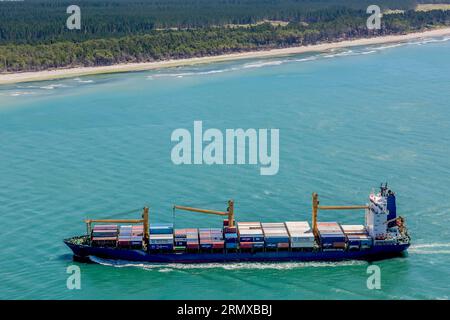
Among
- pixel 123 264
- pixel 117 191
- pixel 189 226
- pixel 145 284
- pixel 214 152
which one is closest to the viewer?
pixel 145 284

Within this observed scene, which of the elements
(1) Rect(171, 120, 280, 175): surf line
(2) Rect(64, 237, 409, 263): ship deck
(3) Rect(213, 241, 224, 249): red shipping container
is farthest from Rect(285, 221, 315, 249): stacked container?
(1) Rect(171, 120, 280, 175): surf line

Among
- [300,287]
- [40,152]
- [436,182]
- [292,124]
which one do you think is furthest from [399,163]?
[40,152]

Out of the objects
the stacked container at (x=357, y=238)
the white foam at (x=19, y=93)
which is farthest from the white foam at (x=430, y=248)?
the white foam at (x=19, y=93)

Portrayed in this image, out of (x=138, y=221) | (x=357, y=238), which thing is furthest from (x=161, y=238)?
(x=357, y=238)

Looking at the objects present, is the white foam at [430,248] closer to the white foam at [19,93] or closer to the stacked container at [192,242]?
the stacked container at [192,242]

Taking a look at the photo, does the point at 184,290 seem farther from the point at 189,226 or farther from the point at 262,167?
the point at 262,167
